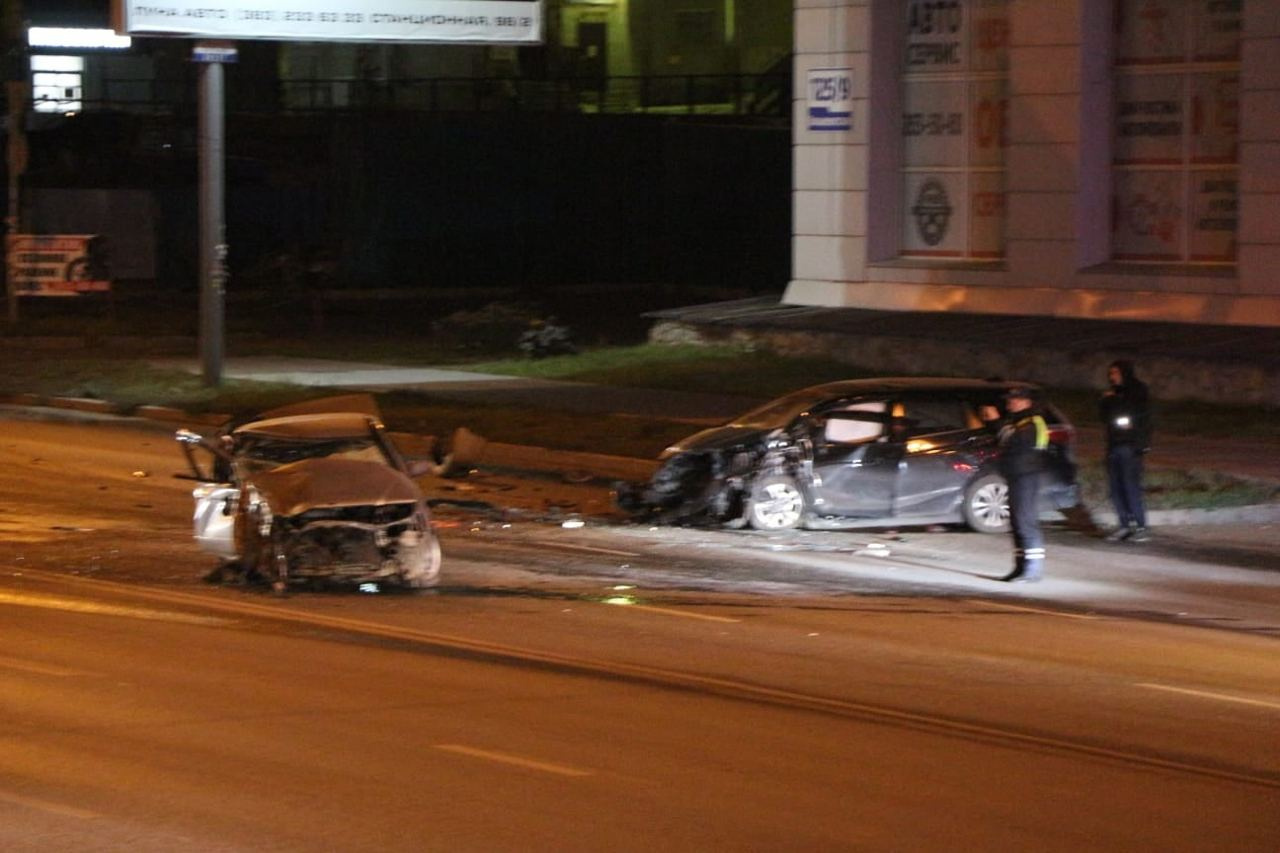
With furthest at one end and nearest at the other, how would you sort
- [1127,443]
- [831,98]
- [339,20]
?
[831,98] → [339,20] → [1127,443]

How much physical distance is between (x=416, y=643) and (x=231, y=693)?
174 cm

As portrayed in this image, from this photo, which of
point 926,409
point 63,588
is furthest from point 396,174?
point 63,588

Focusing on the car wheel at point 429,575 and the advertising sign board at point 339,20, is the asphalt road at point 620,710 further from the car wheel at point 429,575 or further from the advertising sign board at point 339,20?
the advertising sign board at point 339,20

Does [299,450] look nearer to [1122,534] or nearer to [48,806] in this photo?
[48,806]

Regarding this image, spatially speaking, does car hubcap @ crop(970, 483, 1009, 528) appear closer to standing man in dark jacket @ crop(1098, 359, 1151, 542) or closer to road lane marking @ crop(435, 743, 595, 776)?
standing man in dark jacket @ crop(1098, 359, 1151, 542)

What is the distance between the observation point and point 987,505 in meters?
17.2

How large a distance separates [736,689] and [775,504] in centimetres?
685

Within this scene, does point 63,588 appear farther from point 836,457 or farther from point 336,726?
point 836,457

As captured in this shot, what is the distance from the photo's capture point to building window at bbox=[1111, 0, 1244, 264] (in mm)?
27828

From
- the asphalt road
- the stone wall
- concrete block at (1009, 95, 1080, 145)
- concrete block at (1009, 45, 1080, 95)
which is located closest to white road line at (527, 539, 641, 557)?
the asphalt road

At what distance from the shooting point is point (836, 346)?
2888 centimetres

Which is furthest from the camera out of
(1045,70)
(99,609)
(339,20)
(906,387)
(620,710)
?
(1045,70)

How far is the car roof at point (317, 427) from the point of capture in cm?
1402

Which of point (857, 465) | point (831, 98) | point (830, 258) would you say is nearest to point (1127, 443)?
point (857, 465)
